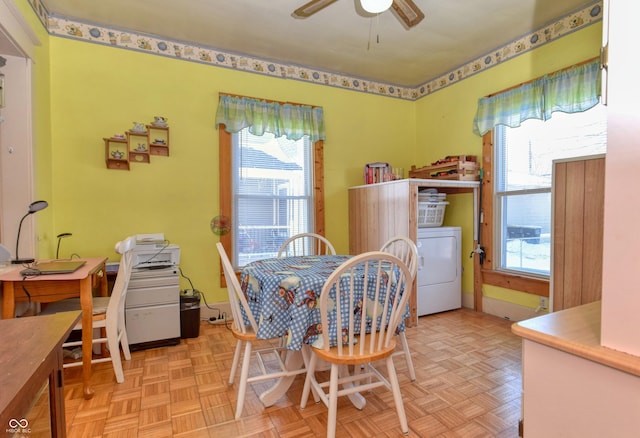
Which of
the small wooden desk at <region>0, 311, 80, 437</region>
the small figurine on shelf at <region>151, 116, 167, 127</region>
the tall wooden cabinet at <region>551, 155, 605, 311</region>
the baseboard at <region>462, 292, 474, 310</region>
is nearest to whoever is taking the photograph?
the small wooden desk at <region>0, 311, 80, 437</region>

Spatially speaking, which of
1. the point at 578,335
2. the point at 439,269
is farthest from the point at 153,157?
the point at 578,335

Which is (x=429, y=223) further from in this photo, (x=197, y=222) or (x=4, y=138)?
(x=4, y=138)

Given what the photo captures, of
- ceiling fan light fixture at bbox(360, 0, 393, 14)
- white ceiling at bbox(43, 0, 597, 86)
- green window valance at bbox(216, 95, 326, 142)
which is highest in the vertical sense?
white ceiling at bbox(43, 0, 597, 86)

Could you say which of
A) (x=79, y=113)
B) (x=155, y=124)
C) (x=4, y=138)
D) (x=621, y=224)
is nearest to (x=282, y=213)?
(x=155, y=124)

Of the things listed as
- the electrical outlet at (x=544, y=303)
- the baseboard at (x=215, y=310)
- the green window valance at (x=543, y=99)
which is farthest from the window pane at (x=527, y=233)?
the baseboard at (x=215, y=310)

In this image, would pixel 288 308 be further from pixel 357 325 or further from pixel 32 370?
pixel 32 370

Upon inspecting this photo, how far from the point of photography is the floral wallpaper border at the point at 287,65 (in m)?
2.72

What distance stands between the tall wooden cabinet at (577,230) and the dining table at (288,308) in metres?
1.14

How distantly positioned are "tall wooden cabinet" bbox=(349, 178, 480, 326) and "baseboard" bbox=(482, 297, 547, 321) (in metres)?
0.85

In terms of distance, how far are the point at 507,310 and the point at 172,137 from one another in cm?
366

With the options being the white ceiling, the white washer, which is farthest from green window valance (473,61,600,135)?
the white washer

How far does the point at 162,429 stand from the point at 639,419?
6.06 feet

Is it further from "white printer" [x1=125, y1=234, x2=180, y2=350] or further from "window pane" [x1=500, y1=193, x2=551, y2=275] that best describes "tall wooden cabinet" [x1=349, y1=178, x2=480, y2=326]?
"white printer" [x1=125, y1=234, x2=180, y2=350]

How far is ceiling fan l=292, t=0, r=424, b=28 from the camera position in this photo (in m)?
1.97
